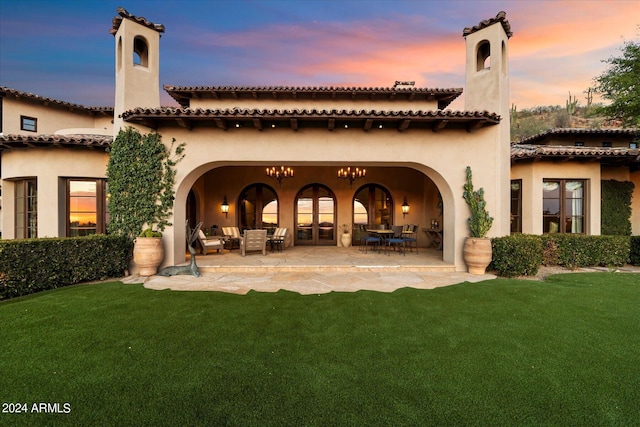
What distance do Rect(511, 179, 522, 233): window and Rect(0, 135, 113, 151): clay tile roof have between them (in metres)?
14.1

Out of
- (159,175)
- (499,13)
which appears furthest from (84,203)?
(499,13)

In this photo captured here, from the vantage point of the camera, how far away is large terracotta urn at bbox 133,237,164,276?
7.43 metres

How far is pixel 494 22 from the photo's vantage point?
8.11m

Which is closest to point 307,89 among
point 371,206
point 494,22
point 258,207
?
point 258,207

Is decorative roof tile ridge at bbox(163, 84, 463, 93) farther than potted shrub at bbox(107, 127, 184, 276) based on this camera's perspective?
Yes

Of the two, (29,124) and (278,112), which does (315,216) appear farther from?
(29,124)

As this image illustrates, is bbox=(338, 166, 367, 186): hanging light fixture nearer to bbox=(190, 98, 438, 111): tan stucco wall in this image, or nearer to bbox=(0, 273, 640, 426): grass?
bbox=(190, 98, 438, 111): tan stucco wall

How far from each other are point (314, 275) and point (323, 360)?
172 inches

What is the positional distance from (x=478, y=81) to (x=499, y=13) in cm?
181

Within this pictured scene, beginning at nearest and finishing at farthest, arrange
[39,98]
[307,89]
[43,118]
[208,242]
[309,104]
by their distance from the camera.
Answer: [208,242], [307,89], [309,104], [39,98], [43,118]

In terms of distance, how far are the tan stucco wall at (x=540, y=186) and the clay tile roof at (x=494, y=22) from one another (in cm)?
451

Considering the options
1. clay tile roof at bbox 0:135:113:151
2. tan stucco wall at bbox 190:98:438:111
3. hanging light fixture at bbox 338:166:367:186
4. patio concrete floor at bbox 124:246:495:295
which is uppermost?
tan stucco wall at bbox 190:98:438:111

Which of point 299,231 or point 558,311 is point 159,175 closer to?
point 299,231

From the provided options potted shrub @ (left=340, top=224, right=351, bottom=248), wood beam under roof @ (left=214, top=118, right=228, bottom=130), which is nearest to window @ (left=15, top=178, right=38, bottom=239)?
wood beam under roof @ (left=214, top=118, right=228, bottom=130)
